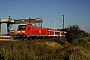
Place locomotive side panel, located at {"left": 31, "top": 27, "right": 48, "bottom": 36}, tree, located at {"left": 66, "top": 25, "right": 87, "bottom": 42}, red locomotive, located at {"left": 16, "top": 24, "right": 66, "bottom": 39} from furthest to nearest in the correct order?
1. locomotive side panel, located at {"left": 31, "top": 27, "right": 48, "bottom": 36}
2. red locomotive, located at {"left": 16, "top": 24, "right": 66, "bottom": 39}
3. tree, located at {"left": 66, "top": 25, "right": 87, "bottom": 42}

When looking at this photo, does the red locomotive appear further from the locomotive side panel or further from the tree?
the tree

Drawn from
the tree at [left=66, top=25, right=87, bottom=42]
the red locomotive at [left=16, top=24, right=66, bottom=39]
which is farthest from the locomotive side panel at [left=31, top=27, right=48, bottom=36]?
the tree at [left=66, top=25, right=87, bottom=42]

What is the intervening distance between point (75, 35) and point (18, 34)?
1199 cm

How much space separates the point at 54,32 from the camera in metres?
54.8

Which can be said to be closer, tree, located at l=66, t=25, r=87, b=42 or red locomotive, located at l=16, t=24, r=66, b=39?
tree, located at l=66, t=25, r=87, b=42

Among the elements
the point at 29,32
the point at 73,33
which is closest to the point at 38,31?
the point at 29,32

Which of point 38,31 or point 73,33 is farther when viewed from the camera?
point 38,31

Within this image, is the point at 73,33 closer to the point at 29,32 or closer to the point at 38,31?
the point at 29,32

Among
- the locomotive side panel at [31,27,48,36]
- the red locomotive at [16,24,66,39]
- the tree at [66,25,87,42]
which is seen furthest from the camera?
the locomotive side panel at [31,27,48,36]

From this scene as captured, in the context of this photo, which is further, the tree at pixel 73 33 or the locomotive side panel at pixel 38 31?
the locomotive side panel at pixel 38 31

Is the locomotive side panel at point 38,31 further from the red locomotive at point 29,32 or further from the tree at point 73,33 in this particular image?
the tree at point 73,33

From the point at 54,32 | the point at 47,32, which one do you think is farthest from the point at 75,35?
the point at 54,32

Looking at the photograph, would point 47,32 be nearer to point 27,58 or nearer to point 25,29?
point 25,29

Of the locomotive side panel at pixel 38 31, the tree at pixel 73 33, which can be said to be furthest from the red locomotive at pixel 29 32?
the tree at pixel 73 33
